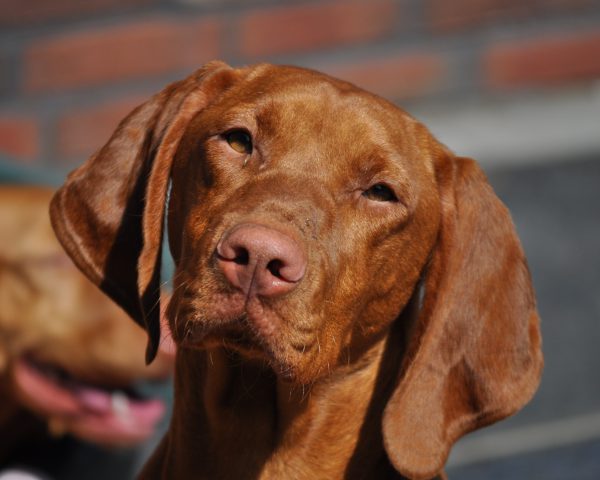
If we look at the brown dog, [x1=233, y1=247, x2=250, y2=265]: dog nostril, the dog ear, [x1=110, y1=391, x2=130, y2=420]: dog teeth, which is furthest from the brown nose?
[x1=110, y1=391, x2=130, y2=420]: dog teeth

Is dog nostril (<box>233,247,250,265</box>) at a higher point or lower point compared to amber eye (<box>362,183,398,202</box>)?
higher

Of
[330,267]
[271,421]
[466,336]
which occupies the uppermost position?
[330,267]

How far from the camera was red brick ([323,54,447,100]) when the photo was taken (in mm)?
7074

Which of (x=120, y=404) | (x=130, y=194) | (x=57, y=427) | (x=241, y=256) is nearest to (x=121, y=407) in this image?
(x=120, y=404)

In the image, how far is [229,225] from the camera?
10.5 ft

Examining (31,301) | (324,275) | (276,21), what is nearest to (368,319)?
(324,275)

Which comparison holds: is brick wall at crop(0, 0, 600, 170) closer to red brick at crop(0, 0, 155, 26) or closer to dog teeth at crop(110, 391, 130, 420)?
red brick at crop(0, 0, 155, 26)

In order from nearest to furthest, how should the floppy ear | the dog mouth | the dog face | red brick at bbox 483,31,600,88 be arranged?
the dog face
the floppy ear
the dog mouth
red brick at bbox 483,31,600,88

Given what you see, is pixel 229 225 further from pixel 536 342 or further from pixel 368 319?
pixel 536 342

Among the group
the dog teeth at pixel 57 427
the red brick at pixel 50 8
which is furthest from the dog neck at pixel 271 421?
the red brick at pixel 50 8

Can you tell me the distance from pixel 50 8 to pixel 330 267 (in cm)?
407

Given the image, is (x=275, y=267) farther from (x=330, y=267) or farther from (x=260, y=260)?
(x=330, y=267)

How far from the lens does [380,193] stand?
11.7ft

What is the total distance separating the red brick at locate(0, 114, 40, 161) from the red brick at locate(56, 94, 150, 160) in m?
0.12
